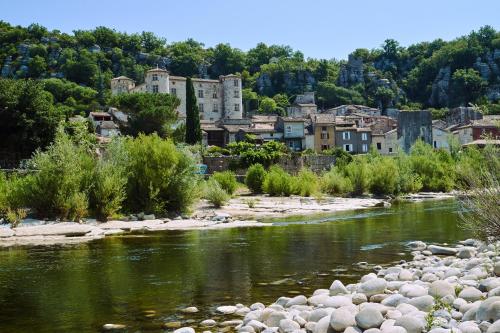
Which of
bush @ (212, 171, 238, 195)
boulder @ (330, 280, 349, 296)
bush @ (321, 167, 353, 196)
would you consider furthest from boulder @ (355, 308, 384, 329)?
bush @ (321, 167, 353, 196)

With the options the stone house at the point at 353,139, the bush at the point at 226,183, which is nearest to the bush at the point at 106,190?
the bush at the point at 226,183

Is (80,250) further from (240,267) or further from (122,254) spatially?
(240,267)

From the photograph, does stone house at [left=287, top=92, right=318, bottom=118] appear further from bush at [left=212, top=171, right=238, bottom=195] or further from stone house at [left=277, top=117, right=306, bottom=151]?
bush at [left=212, top=171, right=238, bottom=195]

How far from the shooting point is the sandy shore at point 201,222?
28578 mm

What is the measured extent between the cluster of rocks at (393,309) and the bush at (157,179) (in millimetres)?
24036

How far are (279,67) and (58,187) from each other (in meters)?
141

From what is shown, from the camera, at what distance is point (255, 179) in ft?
182

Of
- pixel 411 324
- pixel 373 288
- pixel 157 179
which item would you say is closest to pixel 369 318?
pixel 411 324

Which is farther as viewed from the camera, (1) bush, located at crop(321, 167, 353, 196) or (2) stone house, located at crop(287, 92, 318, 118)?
(2) stone house, located at crop(287, 92, 318, 118)

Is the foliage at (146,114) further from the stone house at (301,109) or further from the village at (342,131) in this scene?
the stone house at (301,109)

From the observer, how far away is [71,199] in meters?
33.3

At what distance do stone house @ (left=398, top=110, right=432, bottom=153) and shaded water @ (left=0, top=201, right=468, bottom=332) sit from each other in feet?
218

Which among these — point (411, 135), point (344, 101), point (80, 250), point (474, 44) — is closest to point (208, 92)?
point (344, 101)

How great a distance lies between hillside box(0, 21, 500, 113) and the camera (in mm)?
144875
